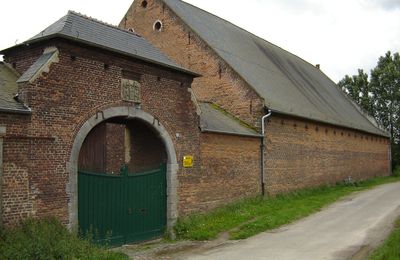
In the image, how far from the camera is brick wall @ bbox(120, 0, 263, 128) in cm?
1808

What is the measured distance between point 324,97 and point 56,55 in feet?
71.0

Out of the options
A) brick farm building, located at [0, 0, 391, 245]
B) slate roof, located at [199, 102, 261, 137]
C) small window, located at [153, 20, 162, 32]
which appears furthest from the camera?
small window, located at [153, 20, 162, 32]

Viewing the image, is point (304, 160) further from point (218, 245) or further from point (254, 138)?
point (218, 245)

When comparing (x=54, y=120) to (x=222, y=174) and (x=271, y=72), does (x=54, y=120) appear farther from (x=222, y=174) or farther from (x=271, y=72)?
(x=271, y=72)

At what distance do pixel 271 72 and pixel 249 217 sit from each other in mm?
11128

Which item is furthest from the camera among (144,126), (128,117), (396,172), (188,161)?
(396,172)

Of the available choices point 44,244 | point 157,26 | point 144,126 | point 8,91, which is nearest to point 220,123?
point 144,126

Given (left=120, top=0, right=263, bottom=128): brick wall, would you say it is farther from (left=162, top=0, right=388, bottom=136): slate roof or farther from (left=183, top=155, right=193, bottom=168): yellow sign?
(left=183, top=155, right=193, bottom=168): yellow sign

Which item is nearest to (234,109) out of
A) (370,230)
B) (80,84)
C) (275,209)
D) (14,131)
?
(275,209)

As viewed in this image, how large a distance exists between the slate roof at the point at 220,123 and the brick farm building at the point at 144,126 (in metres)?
0.09

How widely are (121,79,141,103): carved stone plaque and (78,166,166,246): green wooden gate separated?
1.79 metres

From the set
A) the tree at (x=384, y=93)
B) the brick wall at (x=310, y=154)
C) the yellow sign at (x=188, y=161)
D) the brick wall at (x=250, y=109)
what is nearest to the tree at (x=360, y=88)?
the tree at (x=384, y=93)

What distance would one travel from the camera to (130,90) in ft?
37.8

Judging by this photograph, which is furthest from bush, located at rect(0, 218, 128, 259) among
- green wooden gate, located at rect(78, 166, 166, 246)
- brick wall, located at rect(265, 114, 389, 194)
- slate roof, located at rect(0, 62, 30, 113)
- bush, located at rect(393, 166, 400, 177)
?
bush, located at rect(393, 166, 400, 177)
